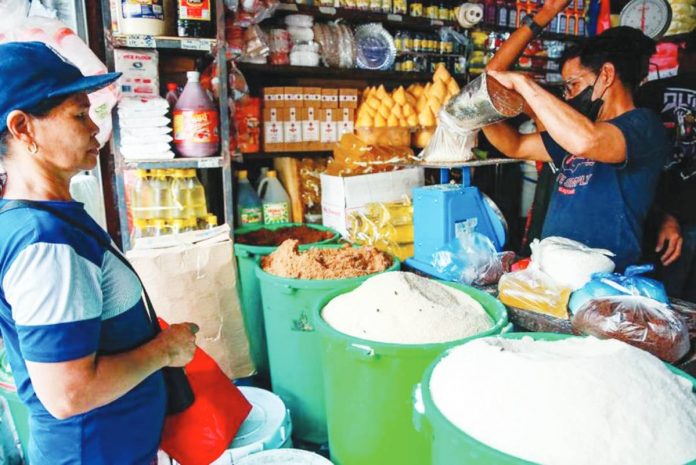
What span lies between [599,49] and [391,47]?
1.63m

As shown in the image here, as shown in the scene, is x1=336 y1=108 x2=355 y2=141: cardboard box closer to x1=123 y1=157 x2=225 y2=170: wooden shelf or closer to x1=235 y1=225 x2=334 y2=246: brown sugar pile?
x1=235 y1=225 x2=334 y2=246: brown sugar pile

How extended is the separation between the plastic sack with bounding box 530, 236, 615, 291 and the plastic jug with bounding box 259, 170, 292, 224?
5.12 ft

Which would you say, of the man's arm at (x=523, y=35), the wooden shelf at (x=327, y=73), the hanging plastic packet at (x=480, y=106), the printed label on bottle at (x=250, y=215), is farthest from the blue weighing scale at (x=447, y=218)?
the wooden shelf at (x=327, y=73)

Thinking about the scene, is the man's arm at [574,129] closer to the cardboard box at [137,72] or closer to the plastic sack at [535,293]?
the plastic sack at [535,293]

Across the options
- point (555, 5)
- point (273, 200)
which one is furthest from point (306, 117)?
point (555, 5)

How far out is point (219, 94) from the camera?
226 cm

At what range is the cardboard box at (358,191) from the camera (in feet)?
8.68

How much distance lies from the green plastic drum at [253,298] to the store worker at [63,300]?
44.3 inches

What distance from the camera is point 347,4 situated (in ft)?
10.1

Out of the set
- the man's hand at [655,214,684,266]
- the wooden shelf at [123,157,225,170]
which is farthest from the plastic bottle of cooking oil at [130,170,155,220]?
the man's hand at [655,214,684,266]

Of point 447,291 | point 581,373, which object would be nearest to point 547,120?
Result: point 447,291

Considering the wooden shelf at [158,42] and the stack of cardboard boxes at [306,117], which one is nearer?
the wooden shelf at [158,42]

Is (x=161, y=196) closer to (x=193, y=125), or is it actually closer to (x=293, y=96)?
(x=193, y=125)

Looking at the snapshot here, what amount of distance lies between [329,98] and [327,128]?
7.1 inches
